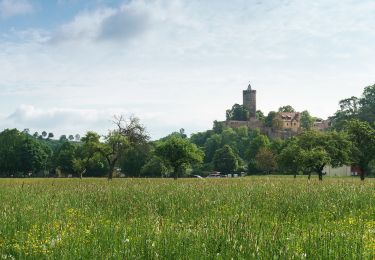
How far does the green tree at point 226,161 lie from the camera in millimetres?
123775

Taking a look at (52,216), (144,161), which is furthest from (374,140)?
(144,161)

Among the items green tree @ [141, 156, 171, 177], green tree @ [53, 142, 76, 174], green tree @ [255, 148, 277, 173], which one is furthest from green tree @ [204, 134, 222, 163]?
green tree @ [53, 142, 76, 174]

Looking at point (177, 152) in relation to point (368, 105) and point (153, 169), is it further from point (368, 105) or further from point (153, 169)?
point (368, 105)

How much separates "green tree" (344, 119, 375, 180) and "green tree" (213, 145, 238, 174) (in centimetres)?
6655

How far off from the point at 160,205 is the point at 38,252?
279 inches

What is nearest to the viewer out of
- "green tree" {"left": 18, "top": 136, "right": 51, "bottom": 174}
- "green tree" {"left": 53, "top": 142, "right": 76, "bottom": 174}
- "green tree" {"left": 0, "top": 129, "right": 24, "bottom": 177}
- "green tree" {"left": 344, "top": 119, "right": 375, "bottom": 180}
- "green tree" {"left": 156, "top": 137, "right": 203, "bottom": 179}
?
"green tree" {"left": 344, "top": 119, "right": 375, "bottom": 180}

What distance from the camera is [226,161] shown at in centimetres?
12456

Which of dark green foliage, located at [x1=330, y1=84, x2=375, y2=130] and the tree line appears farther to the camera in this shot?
dark green foliage, located at [x1=330, y1=84, x2=375, y2=130]

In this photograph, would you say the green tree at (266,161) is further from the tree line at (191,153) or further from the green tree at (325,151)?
the green tree at (325,151)

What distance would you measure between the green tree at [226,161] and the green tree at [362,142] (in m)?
66.6

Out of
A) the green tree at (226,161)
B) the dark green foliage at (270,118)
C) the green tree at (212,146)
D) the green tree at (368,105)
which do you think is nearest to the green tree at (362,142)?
the green tree at (226,161)

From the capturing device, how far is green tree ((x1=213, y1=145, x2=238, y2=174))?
12378cm

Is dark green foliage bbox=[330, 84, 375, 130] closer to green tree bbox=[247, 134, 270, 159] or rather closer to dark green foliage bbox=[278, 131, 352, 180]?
green tree bbox=[247, 134, 270, 159]

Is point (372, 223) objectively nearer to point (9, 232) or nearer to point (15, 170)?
point (9, 232)
